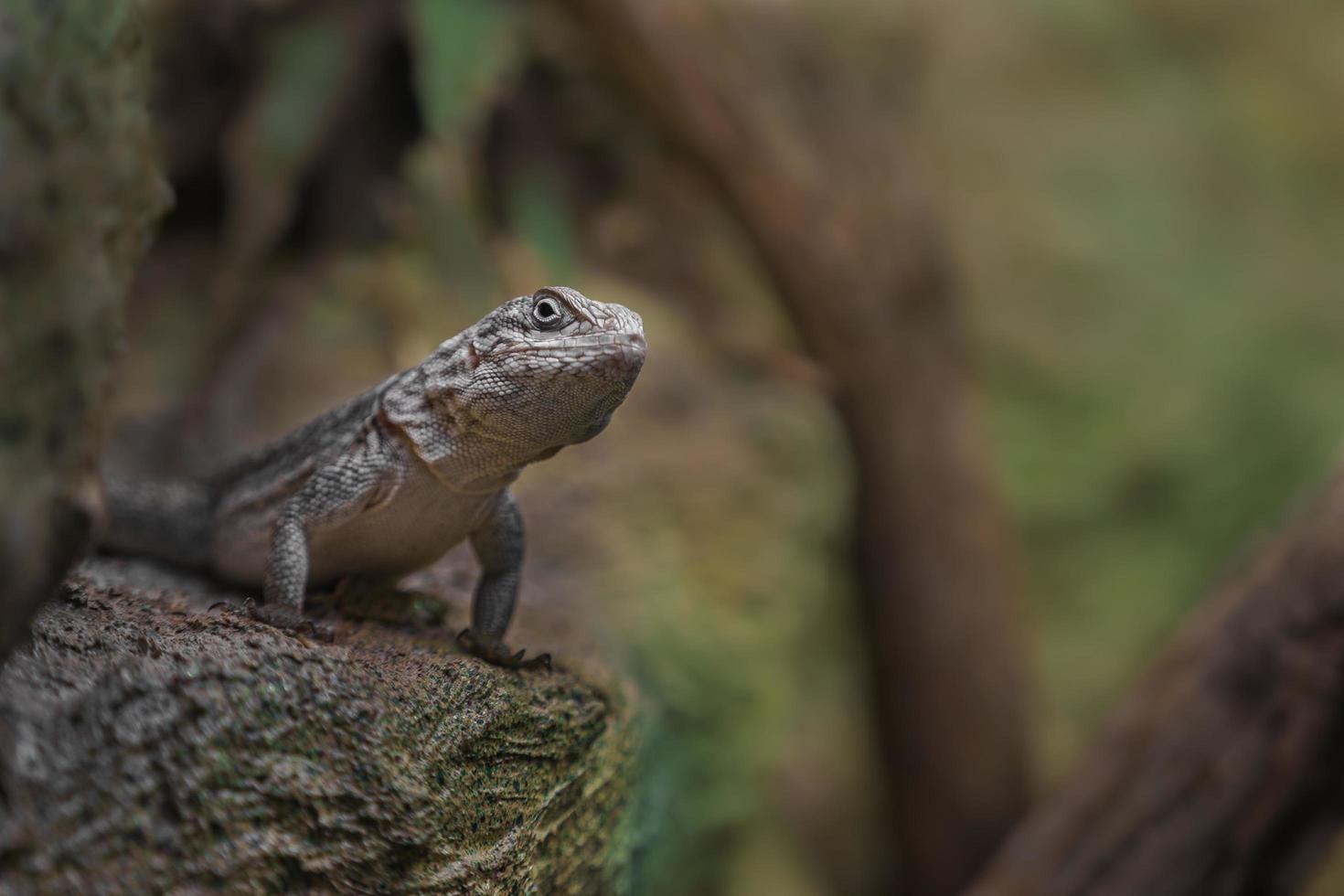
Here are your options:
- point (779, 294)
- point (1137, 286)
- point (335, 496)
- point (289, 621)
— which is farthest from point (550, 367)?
point (1137, 286)

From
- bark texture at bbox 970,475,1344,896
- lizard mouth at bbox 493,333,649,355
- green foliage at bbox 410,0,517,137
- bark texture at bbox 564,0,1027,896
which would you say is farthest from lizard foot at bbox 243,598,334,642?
bark texture at bbox 564,0,1027,896

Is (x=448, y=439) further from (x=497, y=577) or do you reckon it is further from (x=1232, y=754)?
(x=1232, y=754)

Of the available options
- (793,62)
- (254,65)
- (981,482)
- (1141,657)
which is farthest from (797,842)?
(254,65)

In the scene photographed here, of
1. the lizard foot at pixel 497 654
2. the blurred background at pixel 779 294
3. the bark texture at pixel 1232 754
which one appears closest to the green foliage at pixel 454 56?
the blurred background at pixel 779 294

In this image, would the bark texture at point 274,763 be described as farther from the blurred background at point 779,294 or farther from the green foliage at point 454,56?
the green foliage at point 454,56

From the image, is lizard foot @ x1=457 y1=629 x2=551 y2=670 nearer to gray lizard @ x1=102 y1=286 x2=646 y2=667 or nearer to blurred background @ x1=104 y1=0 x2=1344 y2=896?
gray lizard @ x1=102 y1=286 x2=646 y2=667
